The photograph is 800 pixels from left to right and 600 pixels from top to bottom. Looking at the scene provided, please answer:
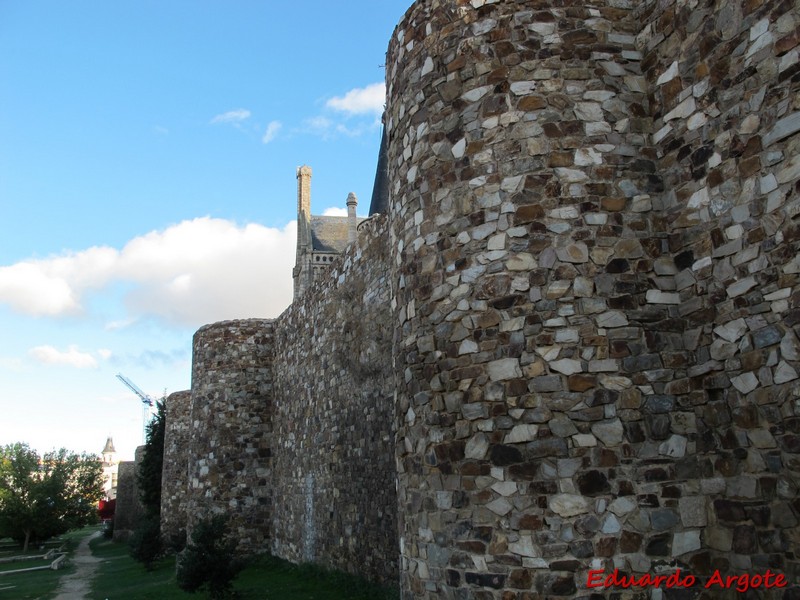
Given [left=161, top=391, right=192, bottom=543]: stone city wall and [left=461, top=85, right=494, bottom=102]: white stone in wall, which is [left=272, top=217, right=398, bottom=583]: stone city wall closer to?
[left=461, top=85, right=494, bottom=102]: white stone in wall

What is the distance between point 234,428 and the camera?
58.4ft

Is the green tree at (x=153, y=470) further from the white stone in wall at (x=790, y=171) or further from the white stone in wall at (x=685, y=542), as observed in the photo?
the white stone in wall at (x=790, y=171)

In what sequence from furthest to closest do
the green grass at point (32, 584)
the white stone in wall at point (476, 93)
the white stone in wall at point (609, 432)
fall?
1. the green grass at point (32, 584)
2. the white stone in wall at point (476, 93)
3. the white stone in wall at point (609, 432)

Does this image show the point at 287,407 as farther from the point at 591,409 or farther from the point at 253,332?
the point at 591,409

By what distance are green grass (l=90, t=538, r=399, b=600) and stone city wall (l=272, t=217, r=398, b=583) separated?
0.25 meters

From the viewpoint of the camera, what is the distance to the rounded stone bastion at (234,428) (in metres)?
17.2

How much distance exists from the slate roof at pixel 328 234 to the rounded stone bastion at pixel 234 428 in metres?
36.7

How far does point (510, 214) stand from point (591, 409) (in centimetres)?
151

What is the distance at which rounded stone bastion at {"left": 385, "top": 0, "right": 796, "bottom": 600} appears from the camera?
4453mm

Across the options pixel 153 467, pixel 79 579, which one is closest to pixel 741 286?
pixel 79 579

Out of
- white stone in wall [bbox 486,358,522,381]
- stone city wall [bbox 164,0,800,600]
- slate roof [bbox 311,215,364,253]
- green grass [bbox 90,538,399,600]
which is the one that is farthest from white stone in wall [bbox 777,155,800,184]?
slate roof [bbox 311,215,364,253]

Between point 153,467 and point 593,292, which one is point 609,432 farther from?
point 153,467

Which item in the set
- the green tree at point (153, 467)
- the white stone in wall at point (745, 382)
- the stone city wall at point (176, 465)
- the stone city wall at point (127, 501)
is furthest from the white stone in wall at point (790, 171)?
the stone city wall at point (127, 501)

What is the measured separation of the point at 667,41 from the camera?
5.07m
